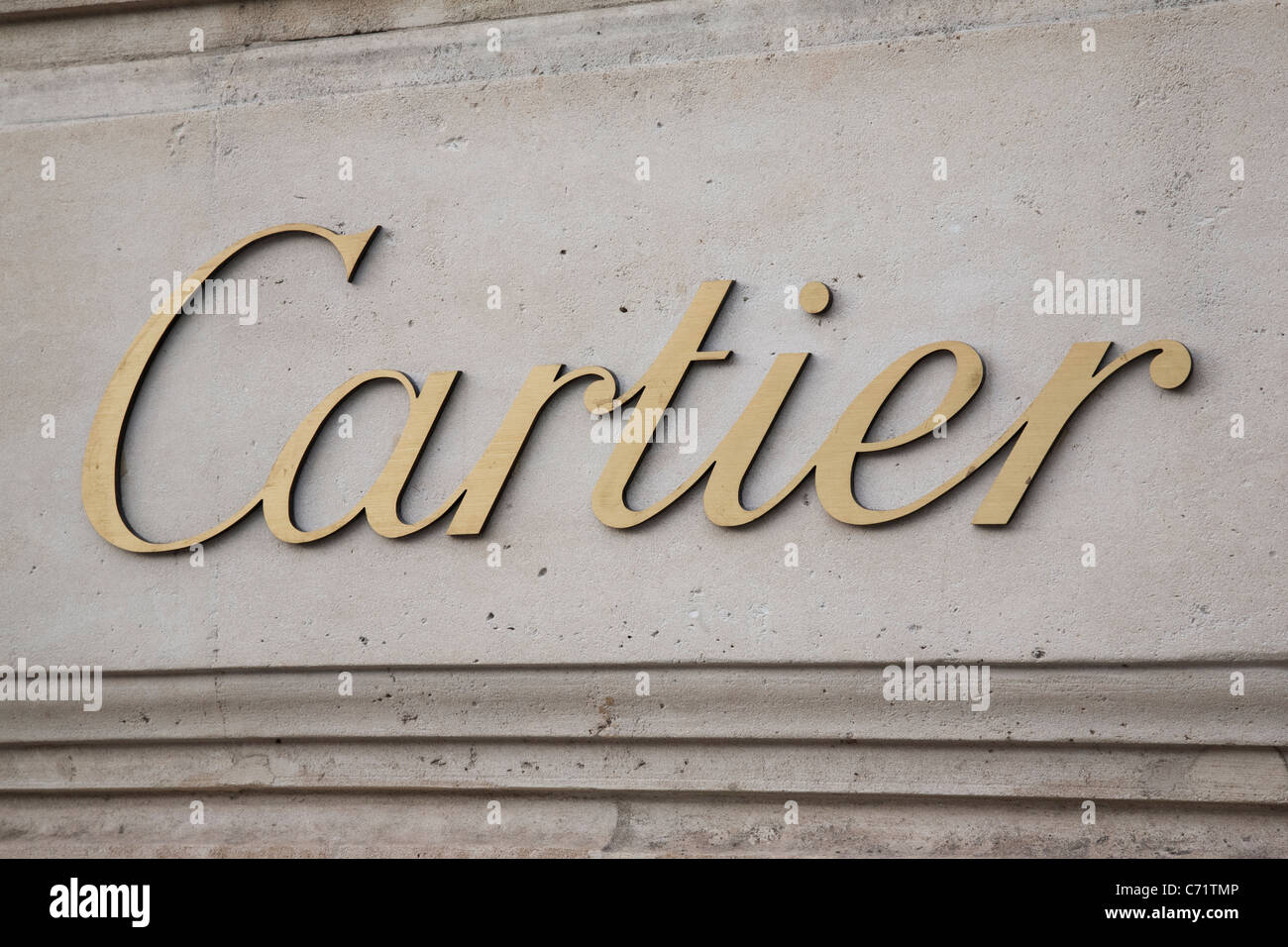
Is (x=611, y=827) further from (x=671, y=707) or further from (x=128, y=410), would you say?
(x=128, y=410)

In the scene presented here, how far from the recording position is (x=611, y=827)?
2.91 metres

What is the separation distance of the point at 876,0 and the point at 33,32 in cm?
253

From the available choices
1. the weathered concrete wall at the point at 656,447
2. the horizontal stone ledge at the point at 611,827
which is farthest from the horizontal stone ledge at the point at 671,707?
the horizontal stone ledge at the point at 611,827

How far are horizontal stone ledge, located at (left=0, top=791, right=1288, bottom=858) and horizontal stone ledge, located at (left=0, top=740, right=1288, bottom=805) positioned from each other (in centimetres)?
6

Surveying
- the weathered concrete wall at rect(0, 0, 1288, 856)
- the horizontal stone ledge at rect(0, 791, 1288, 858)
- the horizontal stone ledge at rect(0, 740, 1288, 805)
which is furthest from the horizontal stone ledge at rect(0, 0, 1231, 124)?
the horizontal stone ledge at rect(0, 791, 1288, 858)

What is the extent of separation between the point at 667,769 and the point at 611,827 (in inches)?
8.7

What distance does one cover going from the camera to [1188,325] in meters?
2.66

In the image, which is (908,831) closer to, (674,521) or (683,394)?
(674,521)

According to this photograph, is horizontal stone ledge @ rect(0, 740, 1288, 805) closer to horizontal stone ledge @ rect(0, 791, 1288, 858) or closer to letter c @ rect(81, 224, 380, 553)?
horizontal stone ledge @ rect(0, 791, 1288, 858)

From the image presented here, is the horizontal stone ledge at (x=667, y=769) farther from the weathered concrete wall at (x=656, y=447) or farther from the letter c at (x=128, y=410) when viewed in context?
the letter c at (x=128, y=410)

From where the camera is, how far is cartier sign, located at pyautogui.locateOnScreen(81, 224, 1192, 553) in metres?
2.68

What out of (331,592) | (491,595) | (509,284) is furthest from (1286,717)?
(331,592)

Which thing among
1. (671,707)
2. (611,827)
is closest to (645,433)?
(671,707)

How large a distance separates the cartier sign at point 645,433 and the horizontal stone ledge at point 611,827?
0.75 metres
